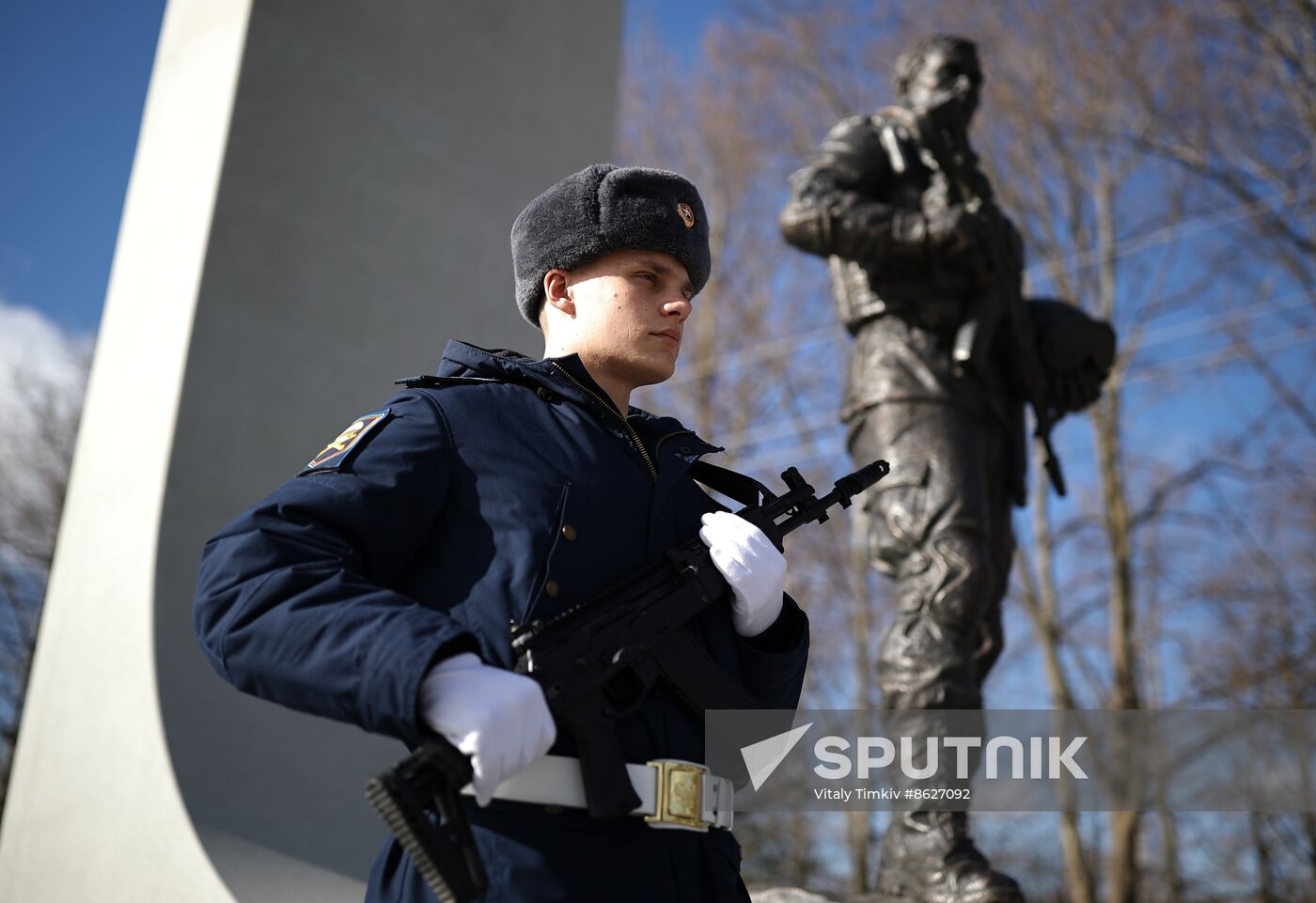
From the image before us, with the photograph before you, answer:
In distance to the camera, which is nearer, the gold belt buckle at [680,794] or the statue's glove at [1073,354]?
the gold belt buckle at [680,794]

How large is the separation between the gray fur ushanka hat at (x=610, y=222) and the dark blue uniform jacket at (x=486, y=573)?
0.17m

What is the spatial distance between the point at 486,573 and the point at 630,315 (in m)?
0.43

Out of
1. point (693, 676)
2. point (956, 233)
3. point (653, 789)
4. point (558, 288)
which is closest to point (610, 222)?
point (558, 288)

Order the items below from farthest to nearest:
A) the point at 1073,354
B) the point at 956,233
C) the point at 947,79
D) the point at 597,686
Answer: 1. the point at 947,79
2. the point at 1073,354
3. the point at 956,233
4. the point at 597,686

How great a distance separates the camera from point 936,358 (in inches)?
157

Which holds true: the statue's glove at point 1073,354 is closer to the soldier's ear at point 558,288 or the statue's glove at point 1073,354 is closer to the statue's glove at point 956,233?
the statue's glove at point 956,233

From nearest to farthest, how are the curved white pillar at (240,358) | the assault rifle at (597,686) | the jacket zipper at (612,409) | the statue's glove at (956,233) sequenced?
the assault rifle at (597,686)
the jacket zipper at (612,409)
the curved white pillar at (240,358)
the statue's glove at (956,233)

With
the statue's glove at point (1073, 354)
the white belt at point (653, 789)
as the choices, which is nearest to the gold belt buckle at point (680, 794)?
the white belt at point (653, 789)

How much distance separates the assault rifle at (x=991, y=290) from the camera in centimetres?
395

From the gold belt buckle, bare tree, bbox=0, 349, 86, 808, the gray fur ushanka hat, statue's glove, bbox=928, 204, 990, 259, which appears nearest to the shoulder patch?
the gray fur ushanka hat

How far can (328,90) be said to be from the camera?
4.28 metres

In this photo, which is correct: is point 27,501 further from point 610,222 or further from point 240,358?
point 610,222

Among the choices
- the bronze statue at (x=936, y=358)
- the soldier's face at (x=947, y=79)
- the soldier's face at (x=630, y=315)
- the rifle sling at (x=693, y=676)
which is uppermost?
the soldier's face at (x=947, y=79)

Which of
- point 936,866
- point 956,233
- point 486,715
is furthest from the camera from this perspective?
point 956,233
